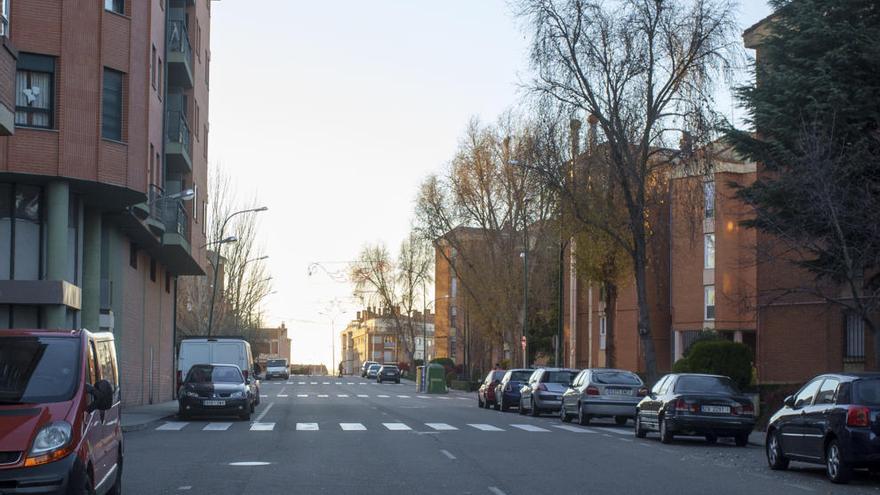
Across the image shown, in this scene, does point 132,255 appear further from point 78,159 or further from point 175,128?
point 78,159

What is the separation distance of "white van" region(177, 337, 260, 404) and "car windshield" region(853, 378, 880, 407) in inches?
1009

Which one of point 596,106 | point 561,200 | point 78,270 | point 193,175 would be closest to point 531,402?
point 561,200

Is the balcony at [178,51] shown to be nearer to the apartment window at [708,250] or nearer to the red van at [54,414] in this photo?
the apartment window at [708,250]

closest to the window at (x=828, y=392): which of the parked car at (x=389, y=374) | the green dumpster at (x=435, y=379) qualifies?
the green dumpster at (x=435, y=379)

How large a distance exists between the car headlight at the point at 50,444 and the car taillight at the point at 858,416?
10334 millimetres

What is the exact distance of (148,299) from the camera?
4375 cm

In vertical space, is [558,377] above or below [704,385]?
below

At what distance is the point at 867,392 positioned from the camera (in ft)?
53.2

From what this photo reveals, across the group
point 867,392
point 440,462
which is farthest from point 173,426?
point 867,392

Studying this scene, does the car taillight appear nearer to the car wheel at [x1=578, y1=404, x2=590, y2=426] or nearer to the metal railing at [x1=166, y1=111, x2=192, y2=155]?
the car wheel at [x1=578, y1=404, x2=590, y2=426]

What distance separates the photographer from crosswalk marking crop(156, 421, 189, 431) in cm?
2816

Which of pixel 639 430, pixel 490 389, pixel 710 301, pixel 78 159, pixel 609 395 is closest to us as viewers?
pixel 639 430

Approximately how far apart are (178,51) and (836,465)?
96.7 ft

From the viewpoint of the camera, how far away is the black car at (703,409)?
76.3 feet
